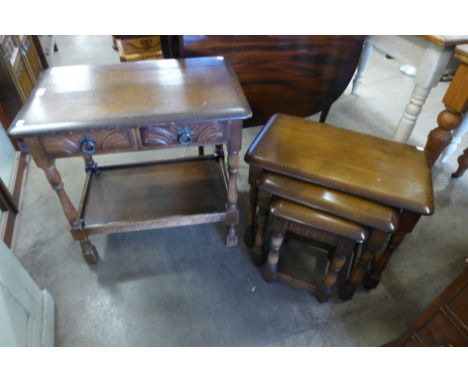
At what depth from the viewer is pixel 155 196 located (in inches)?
57.1

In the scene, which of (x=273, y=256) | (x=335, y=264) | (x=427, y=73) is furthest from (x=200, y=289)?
(x=427, y=73)

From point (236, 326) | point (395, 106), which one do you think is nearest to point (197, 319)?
point (236, 326)

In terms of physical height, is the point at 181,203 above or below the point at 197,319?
above

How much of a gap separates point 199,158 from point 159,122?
2.29ft

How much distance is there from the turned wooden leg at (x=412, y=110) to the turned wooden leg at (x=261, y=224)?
0.91 metres

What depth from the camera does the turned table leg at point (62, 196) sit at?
990 millimetres

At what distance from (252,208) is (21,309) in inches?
35.3

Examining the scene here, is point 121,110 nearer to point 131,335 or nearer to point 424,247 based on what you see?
point 131,335

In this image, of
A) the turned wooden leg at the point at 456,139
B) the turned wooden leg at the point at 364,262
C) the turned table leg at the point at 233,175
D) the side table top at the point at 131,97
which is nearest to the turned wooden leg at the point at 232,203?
the turned table leg at the point at 233,175

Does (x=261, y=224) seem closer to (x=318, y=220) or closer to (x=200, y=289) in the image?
(x=318, y=220)

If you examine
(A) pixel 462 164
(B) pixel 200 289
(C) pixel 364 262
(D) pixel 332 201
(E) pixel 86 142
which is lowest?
(B) pixel 200 289

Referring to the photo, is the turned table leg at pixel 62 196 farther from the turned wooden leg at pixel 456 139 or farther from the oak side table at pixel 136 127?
the turned wooden leg at pixel 456 139

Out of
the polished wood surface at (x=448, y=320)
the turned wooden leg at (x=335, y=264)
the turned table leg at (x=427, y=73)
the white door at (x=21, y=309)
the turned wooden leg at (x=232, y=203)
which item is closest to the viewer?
the polished wood surface at (x=448, y=320)

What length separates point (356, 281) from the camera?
3.95ft
